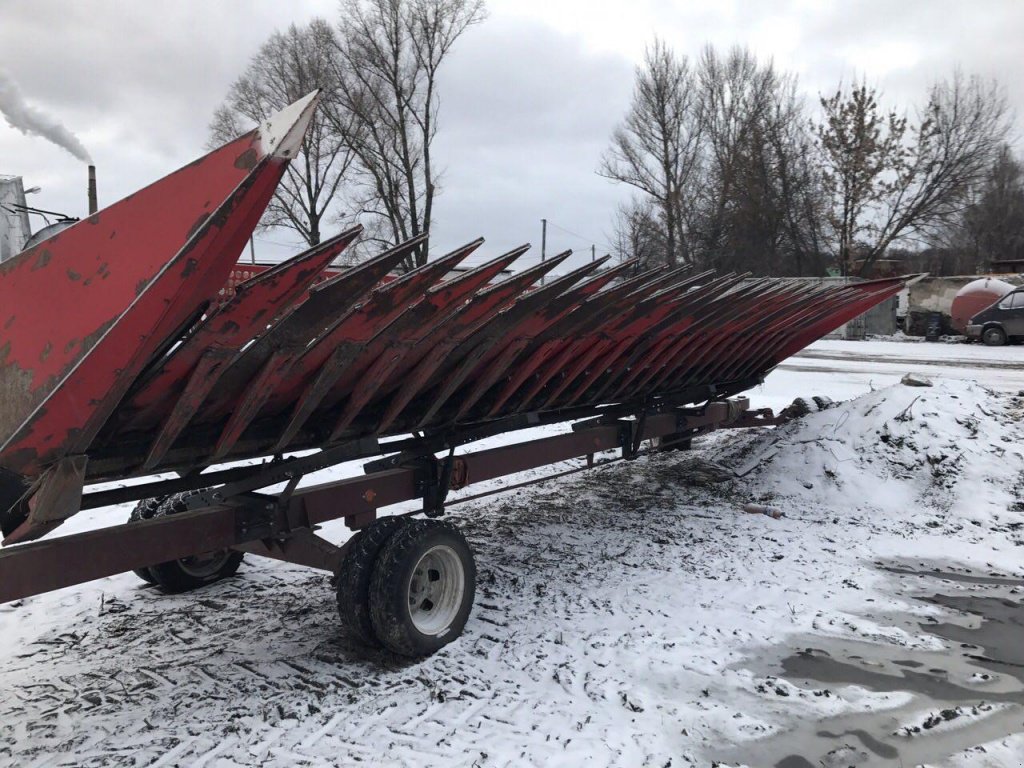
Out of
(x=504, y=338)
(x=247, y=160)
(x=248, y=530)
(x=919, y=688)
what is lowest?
(x=919, y=688)

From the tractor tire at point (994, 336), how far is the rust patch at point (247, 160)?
25822mm

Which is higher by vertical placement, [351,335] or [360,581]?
[351,335]

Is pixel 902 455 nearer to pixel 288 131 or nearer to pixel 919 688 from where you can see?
pixel 919 688

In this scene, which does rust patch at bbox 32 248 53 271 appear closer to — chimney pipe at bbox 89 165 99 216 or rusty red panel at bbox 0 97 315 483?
rusty red panel at bbox 0 97 315 483

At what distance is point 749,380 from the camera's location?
8508mm

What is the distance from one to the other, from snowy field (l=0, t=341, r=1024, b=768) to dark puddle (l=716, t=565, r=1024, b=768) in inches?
0.6

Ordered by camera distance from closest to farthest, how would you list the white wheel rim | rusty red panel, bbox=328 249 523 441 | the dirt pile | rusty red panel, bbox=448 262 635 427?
1. rusty red panel, bbox=328 249 523 441
2. the white wheel rim
3. rusty red panel, bbox=448 262 635 427
4. the dirt pile

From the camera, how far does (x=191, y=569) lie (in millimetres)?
4992

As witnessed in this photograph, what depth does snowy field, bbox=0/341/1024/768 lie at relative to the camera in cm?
321

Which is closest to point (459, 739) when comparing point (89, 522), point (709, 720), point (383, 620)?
point (383, 620)

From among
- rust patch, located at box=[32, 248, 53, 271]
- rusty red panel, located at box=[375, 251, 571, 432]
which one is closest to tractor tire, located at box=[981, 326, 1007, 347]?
rusty red panel, located at box=[375, 251, 571, 432]

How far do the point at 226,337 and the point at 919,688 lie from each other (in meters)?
3.63

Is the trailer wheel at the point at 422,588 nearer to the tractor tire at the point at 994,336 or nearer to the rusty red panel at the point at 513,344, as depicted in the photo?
the rusty red panel at the point at 513,344

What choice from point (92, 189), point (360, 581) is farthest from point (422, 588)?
point (92, 189)
